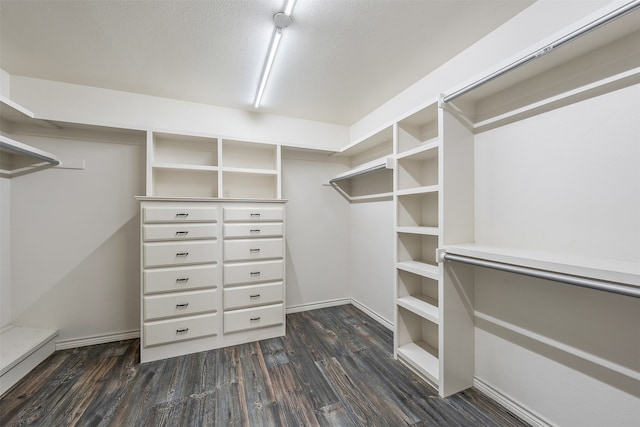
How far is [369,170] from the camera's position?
2.50m

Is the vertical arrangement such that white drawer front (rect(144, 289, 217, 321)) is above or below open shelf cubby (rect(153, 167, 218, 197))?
below

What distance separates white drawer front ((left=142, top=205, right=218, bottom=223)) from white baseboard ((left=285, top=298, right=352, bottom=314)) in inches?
61.9

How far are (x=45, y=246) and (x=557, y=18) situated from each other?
429 cm

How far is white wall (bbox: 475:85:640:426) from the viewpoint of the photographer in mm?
1129

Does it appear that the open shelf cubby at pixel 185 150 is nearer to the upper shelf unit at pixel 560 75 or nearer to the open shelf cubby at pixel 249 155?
the open shelf cubby at pixel 249 155

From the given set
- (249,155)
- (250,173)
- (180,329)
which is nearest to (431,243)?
(250,173)

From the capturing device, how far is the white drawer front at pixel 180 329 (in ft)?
6.89

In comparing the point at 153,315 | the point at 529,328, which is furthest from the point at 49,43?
the point at 529,328

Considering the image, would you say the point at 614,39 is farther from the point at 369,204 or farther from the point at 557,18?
the point at 369,204

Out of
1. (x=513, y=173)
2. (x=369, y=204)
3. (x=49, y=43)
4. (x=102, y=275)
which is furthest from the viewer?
(x=369, y=204)

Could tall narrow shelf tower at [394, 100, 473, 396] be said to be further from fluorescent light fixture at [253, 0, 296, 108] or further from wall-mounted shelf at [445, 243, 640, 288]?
fluorescent light fixture at [253, 0, 296, 108]

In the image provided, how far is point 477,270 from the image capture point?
1.76 metres

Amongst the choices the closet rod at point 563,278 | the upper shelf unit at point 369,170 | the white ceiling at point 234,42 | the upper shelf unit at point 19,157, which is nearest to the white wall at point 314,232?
the upper shelf unit at point 369,170

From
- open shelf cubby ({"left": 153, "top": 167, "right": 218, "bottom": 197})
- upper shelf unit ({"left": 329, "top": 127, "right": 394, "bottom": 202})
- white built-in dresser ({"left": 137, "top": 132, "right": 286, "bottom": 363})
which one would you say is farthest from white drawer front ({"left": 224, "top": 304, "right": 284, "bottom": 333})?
upper shelf unit ({"left": 329, "top": 127, "right": 394, "bottom": 202})
